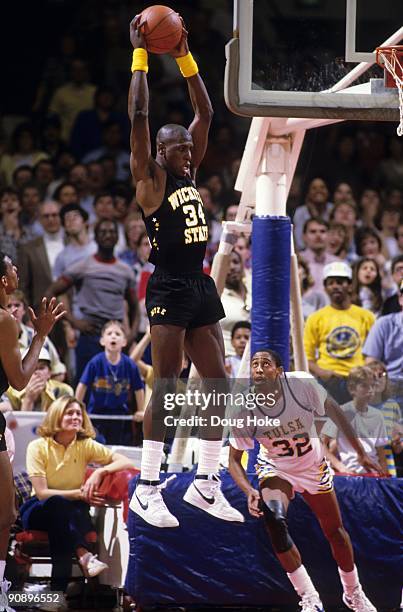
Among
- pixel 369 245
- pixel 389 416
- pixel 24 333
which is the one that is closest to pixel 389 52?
pixel 389 416

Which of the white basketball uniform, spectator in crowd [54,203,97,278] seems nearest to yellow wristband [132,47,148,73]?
the white basketball uniform

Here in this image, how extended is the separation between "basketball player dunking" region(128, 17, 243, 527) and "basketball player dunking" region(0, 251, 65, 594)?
2.17ft

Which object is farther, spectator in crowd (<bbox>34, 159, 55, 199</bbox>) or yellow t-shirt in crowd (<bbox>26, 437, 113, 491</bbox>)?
spectator in crowd (<bbox>34, 159, 55, 199</bbox>)

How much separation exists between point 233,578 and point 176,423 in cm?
102

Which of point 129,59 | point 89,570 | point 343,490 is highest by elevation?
point 129,59

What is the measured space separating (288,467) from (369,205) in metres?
5.13

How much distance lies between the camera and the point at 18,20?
14781 millimetres

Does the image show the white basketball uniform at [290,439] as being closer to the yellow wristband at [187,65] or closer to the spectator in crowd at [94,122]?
the yellow wristband at [187,65]

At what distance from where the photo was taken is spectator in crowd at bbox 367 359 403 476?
7.95 meters

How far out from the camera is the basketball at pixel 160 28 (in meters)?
6.99

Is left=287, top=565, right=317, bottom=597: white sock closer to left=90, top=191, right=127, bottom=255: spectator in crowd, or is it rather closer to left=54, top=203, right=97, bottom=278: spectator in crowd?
left=54, top=203, right=97, bottom=278: spectator in crowd

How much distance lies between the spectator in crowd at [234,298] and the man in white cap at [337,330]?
55 cm

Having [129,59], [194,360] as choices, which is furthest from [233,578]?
[129,59]

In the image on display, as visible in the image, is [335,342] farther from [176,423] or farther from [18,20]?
[18,20]
